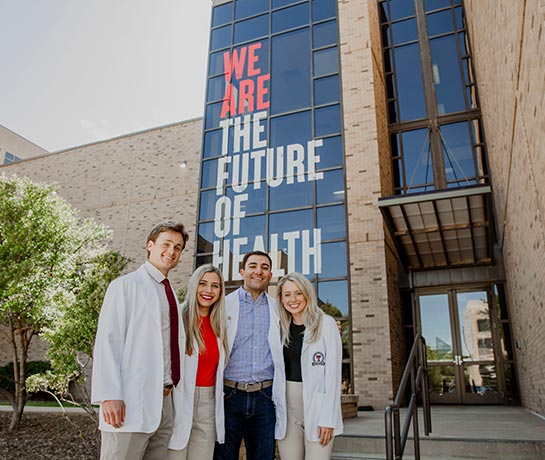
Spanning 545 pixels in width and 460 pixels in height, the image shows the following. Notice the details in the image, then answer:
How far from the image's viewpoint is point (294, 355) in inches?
119

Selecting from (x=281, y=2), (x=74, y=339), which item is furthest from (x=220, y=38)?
(x=74, y=339)

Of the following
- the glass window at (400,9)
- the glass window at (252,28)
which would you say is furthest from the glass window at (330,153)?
the glass window at (400,9)

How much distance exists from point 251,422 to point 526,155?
3905 millimetres

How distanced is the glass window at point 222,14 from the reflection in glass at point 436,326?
10.3m

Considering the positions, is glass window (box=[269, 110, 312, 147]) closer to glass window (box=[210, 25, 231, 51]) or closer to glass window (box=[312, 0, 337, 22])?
glass window (box=[312, 0, 337, 22])

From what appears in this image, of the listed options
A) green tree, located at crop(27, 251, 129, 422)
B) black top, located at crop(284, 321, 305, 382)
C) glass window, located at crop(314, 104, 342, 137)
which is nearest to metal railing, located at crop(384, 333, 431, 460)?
black top, located at crop(284, 321, 305, 382)

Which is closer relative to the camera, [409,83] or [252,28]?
[409,83]

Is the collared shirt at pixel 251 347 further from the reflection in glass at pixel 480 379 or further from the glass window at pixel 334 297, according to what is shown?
the reflection in glass at pixel 480 379

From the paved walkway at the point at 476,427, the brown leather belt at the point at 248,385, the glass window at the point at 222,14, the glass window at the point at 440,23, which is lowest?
the paved walkway at the point at 476,427

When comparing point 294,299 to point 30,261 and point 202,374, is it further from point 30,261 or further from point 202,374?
point 30,261

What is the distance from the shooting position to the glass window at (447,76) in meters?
12.1

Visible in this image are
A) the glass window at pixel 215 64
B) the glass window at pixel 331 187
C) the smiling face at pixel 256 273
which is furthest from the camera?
the glass window at pixel 215 64

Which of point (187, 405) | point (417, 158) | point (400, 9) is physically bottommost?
point (187, 405)

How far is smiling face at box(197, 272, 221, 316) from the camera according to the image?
2.98 m
